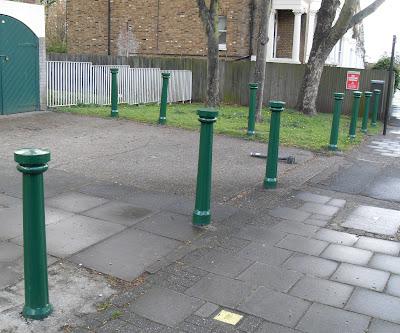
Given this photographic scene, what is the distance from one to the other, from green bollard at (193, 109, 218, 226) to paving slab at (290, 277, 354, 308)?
1.41m

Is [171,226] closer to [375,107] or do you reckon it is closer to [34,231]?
[34,231]

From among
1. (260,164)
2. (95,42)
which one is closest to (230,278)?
(260,164)

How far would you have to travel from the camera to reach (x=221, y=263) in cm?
456

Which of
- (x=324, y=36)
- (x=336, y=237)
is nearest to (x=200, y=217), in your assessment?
(x=336, y=237)

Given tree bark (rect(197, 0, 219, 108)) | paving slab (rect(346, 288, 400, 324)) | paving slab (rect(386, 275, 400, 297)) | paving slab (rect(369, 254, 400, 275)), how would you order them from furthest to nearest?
tree bark (rect(197, 0, 219, 108)), paving slab (rect(369, 254, 400, 275)), paving slab (rect(386, 275, 400, 297)), paving slab (rect(346, 288, 400, 324))

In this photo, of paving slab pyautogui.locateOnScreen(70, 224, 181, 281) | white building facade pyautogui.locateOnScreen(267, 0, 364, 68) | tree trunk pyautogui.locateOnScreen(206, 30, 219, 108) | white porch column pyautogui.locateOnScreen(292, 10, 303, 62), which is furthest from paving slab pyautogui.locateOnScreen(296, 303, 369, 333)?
white porch column pyautogui.locateOnScreen(292, 10, 303, 62)

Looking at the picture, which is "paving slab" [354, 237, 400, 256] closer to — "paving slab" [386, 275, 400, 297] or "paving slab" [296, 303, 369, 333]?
"paving slab" [386, 275, 400, 297]

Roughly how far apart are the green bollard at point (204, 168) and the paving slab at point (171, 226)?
145mm

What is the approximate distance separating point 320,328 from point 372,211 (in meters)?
3.20

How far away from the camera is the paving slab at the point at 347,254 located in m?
4.78

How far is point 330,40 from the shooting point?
16.6 metres

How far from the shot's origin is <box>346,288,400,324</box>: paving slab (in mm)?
3783

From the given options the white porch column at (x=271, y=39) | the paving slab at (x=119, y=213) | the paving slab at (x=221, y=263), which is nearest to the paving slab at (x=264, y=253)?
the paving slab at (x=221, y=263)

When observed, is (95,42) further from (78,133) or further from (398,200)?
(398,200)
